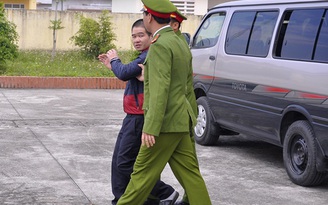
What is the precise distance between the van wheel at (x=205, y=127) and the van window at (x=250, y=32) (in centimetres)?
88

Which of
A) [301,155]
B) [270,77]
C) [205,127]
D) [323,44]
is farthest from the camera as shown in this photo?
[205,127]

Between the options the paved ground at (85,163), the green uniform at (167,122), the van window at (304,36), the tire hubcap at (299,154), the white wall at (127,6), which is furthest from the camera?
the white wall at (127,6)

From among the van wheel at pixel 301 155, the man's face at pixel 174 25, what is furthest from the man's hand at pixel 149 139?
the van wheel at pixel 301 155

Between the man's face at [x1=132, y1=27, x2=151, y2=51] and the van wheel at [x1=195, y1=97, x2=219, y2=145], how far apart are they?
369 centimetres

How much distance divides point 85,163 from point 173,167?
9.86ft

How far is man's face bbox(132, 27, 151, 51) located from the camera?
21.3 ft

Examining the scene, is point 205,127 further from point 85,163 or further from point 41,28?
point 41,28

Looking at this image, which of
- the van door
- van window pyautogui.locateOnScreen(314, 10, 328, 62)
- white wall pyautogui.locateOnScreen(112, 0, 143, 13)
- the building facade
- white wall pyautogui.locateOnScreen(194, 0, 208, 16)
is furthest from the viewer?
white wall pyautogui.locateOnScreen(112, 0, 143, 13)

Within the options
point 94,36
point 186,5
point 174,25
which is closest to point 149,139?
point 174,25

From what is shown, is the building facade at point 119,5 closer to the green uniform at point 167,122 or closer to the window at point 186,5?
the window at point 186,5

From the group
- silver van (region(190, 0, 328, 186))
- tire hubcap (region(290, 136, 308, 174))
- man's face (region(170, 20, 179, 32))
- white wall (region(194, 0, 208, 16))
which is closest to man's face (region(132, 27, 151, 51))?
man's face (region(170, 20, 179, 32))

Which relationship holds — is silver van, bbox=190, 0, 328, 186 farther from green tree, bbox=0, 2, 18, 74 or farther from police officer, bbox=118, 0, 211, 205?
green tree, bbox=0, 2, 18, 74

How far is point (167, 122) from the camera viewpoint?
5.85m

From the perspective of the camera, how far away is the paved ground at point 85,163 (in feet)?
24.7
